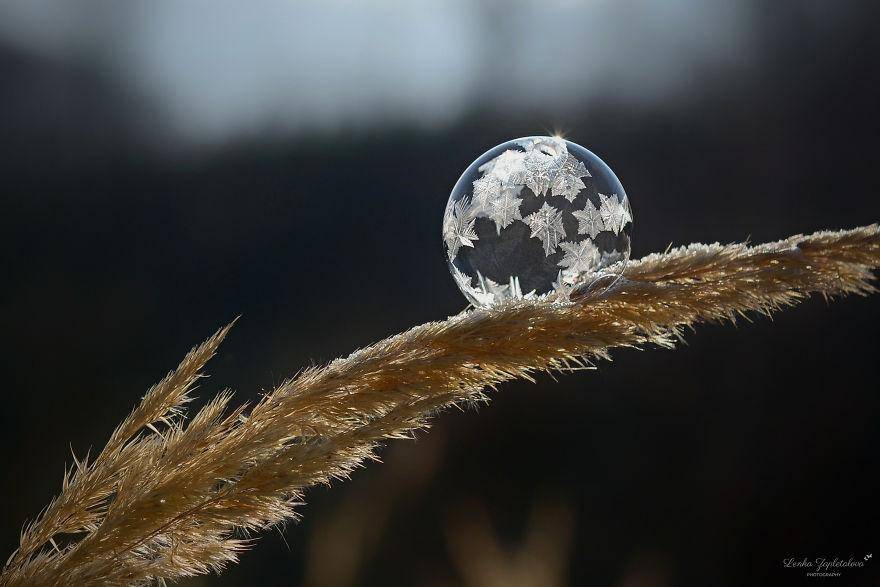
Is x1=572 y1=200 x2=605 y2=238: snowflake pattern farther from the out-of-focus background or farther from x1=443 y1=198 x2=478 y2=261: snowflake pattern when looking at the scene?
the out-of-focus background

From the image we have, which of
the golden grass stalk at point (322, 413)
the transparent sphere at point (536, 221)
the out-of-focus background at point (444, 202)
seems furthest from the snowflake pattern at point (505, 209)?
the out-of-focus background at point (444, 202)

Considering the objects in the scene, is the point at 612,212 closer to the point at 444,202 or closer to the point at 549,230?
the point at 549,230

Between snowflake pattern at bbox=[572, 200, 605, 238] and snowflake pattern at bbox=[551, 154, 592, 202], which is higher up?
snowflake pattern at bbox=[551, 154, 592, 202]

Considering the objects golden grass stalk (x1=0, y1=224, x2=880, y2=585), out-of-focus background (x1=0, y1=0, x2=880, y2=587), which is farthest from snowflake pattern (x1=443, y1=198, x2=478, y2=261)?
out-of-focus background (x1=0, y1=0, x2=880, y2=587)

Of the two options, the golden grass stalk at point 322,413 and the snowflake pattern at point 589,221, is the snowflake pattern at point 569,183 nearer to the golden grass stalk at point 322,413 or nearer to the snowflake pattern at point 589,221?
the snowflake pattern at point 589,221

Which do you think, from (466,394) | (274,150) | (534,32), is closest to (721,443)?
(534,32)

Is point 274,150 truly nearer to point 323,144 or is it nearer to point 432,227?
point 323,144
